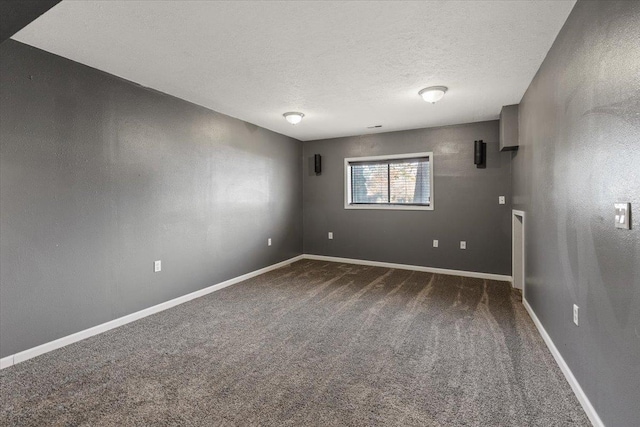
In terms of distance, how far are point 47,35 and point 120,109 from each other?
83 cm

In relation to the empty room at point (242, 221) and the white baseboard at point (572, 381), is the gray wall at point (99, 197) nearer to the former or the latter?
the empty room at point (242, 221)

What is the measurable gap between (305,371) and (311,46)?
2.49 m

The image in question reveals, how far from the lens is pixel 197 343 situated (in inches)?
103

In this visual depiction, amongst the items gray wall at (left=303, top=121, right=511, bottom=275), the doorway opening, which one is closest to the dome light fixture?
gray wall at (left=303, top=121, right=511, bottom=275)

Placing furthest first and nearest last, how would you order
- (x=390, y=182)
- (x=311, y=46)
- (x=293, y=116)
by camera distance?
(x=390, y=182) → (x=293, y=116) → (x=311, y=46)

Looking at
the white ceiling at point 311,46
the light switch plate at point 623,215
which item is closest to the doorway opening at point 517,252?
the white ceiling at point 311,46

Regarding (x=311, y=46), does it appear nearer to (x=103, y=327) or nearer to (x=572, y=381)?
(x=572, y=381)

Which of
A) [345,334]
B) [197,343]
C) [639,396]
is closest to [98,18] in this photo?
[197,343]

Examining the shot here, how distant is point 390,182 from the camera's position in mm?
5566

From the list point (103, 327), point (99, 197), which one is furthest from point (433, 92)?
point (103, 327)

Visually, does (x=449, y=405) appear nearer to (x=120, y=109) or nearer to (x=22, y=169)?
(x=22, y=169)

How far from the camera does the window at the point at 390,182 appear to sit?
5.22m

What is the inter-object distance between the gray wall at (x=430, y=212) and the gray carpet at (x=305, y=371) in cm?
147

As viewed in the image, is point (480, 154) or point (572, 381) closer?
point (572, 381)
